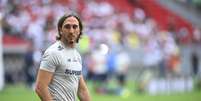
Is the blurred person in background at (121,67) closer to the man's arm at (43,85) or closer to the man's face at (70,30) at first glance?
the man's face at (70,30)

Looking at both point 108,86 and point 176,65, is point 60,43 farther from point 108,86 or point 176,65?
point 176,65

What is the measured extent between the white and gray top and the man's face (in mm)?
75

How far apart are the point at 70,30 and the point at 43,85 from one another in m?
0.53

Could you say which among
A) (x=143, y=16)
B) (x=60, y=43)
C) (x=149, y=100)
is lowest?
(x=149, y=100)

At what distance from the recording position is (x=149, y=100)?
17.3m

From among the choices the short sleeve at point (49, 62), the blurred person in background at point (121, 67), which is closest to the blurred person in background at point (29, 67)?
the blurred person in background at point (121, 67)

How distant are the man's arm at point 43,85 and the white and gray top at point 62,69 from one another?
0.04 metres

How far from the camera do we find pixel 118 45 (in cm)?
2125

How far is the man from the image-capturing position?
562 centimetres

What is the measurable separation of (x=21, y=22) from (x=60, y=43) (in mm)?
13255

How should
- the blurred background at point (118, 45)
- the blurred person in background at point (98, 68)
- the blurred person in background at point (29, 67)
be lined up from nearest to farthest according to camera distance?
the blurred background at point (118, 45), the blurred person in background at point (29, 67), the blurred person in background at point (98, 68)

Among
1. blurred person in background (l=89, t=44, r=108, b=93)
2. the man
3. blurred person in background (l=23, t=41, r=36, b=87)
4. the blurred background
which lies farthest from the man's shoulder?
blurred person in background (l=89, t=44, r=108, b=93)

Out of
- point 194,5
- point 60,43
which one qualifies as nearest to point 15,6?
point 194,5

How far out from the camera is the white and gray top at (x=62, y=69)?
5.64 meters
